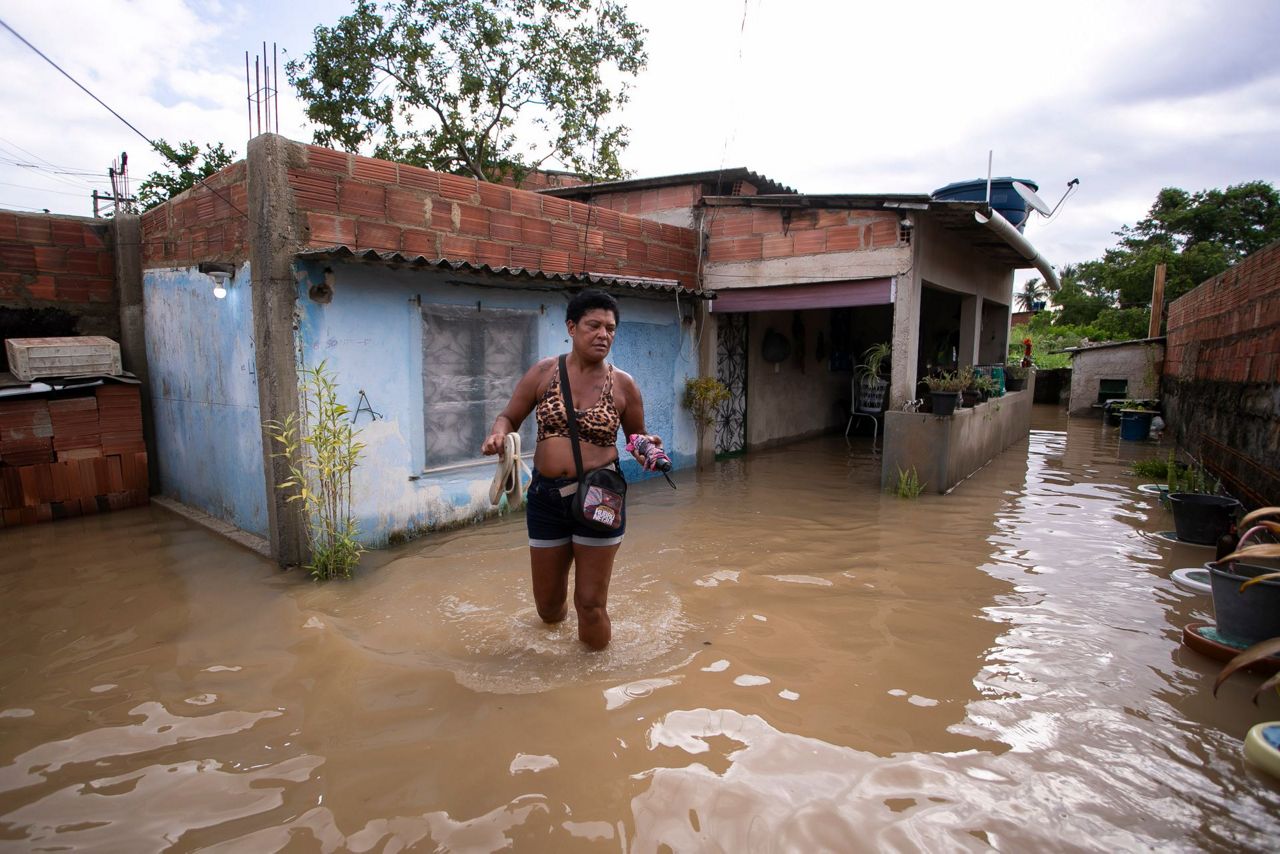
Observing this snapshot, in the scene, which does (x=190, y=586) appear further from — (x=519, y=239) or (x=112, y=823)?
(x=519, y=239)

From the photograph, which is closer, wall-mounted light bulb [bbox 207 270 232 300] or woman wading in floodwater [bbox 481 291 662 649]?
woman wading in floodwater [bbox 481 291 662 649]

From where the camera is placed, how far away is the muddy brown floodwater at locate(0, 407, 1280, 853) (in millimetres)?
2373

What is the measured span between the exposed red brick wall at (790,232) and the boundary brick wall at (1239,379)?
11.2 ft

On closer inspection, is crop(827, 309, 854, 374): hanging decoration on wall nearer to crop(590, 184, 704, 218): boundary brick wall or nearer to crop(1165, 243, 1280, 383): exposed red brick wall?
crop(590, 184, 704, 218): boundary brick wall

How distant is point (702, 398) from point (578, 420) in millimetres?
5730

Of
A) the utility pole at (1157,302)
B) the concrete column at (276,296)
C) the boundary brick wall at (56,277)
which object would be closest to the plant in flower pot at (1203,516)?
the concrete column at (276,296)

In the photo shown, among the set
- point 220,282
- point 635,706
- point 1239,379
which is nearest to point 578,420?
point 635,706

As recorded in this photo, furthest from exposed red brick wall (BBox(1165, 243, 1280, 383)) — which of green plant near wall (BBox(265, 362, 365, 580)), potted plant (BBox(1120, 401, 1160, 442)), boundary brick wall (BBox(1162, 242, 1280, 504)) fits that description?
green plant near wall (BBox(265, 362, 365, 580))

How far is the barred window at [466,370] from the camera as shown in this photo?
5.99m

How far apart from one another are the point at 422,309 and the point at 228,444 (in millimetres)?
2110

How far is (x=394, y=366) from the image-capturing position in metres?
5.64

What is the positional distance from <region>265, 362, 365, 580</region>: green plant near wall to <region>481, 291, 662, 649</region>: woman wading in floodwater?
203 cm

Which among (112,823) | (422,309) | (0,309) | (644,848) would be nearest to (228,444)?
(422,309)

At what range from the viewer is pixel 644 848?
7.41ft
